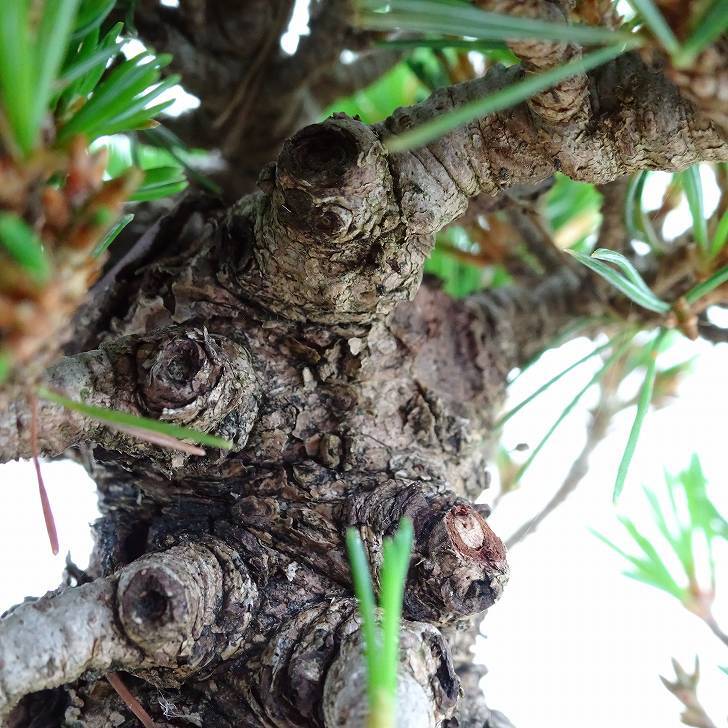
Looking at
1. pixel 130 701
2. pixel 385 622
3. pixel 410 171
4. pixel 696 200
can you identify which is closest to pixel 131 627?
pixel 130 701

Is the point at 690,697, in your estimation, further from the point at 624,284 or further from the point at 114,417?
the point at 114,417

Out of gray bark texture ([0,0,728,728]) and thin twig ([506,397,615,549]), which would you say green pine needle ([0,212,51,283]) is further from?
thin twig ([506,397,615,549])

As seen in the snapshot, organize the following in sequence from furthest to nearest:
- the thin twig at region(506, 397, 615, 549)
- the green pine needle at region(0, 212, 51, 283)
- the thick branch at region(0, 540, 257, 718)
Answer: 1. the thin twig at region(506, 397, 615, 549)
2. the thick branch at region(0, 540, 257, 718)
3. the green pine needle at region(0, 212, 51, 283)

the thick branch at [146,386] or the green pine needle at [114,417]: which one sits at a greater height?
the thick branch at [146,386]

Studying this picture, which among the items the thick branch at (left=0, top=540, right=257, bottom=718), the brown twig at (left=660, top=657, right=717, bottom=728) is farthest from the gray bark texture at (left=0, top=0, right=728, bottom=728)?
the brown twig at (left=660, top=657, right=717, bottom=728)

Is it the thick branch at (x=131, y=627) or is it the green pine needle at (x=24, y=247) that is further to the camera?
the thick branch at (x=131, y=627)

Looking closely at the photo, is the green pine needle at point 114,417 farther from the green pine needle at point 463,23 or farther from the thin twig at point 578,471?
the thin twig at point 578,471

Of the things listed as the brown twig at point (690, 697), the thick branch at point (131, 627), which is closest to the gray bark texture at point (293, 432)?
the thick branch at point (131, 627)

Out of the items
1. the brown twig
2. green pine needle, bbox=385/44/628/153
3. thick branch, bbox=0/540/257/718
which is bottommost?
the brown twig

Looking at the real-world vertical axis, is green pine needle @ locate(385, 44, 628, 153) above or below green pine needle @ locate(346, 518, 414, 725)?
above

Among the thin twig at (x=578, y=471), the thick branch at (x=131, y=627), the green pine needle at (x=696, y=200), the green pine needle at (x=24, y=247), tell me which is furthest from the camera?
the thin twig at (x=578, y=471)
